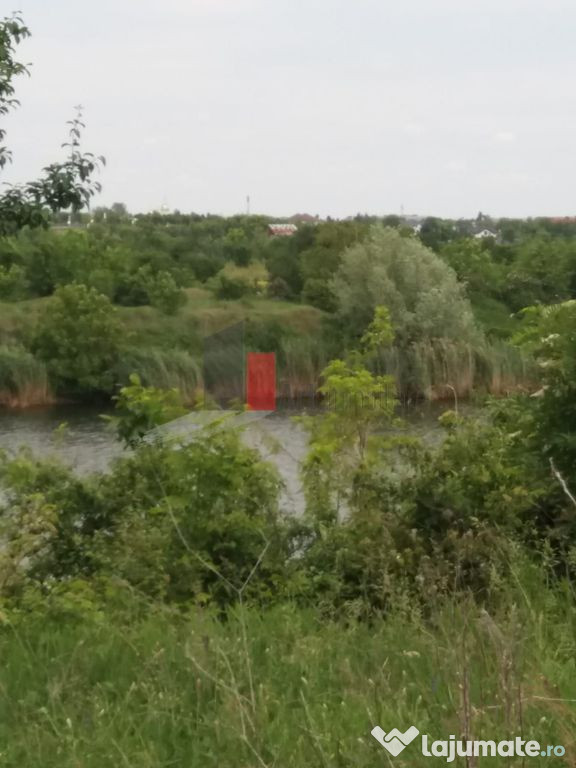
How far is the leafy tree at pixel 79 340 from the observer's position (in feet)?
103

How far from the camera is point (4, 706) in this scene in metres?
3.43

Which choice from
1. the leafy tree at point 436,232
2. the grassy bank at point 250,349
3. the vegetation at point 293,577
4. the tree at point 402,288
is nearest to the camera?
the vegetation at point 293,577

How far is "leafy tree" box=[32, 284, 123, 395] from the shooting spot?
31281 millimetres

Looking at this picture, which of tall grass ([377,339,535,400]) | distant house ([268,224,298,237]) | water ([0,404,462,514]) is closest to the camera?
water ([0,404,462,514])

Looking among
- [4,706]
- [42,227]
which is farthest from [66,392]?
[4,706]

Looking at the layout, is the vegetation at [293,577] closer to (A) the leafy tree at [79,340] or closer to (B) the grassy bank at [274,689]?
(B) the grassy bank at [274,689]

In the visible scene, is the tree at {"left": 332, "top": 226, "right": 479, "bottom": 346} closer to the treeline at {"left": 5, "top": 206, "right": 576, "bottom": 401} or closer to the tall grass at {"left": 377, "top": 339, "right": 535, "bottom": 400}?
the treeline at {"left": 5, "top": 206, "right": 576, "bottom": 401}

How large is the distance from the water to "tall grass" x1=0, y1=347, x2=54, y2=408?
852 millimetres

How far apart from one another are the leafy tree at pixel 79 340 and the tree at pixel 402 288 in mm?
7432

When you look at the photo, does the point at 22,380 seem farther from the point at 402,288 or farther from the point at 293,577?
the point at 293,577

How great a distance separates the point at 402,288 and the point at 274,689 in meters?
23.3

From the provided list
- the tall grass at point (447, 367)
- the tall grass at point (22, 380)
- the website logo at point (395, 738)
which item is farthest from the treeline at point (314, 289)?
the website logo at point (395, 738)

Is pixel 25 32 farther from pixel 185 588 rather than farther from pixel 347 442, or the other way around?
pixel 185 588

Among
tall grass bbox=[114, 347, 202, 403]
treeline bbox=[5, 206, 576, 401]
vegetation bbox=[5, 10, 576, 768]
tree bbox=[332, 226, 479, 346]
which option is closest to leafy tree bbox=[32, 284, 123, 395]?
treeline bbox=[5, 206, 576, 401]
